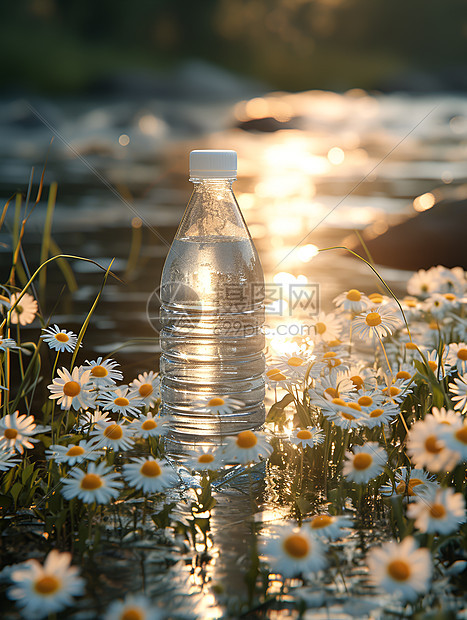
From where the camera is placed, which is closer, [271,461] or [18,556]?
[18,556]

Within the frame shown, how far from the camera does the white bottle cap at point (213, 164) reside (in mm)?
2412

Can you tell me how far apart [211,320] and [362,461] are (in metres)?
1.19

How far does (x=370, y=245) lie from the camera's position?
5.83m

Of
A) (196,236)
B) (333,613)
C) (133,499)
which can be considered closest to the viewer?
(333,613)

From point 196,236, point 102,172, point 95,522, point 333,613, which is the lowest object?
point 333,613

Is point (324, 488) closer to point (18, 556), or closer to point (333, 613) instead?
point (333, 613)

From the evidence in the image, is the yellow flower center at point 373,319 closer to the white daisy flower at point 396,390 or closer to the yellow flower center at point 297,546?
the white daisy flower at point 396,390

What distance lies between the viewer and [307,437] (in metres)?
2.30

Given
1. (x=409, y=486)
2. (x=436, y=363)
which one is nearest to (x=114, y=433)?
(x=409, y=486)

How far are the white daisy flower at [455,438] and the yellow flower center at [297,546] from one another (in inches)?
13.9

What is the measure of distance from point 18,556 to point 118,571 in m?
0.27

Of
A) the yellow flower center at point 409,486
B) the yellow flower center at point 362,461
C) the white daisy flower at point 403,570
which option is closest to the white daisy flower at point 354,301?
the yellow flower center at point 409,486

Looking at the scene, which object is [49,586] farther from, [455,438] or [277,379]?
[277,379]

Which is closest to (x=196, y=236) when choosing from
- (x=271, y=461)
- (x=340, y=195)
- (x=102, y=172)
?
(x=271, y=461)
